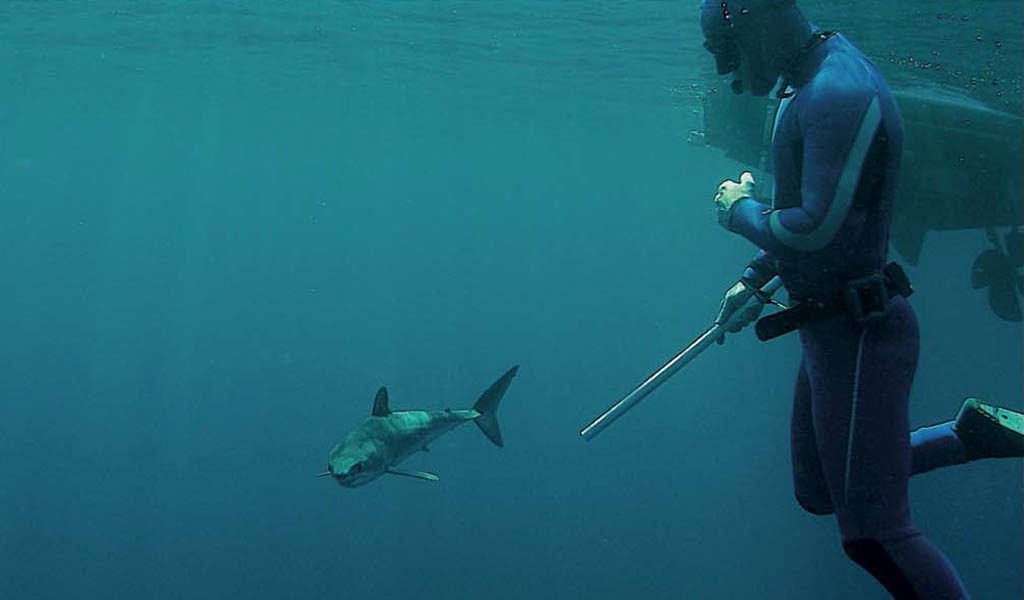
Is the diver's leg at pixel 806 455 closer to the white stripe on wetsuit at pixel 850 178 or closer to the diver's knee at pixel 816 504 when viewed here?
the diver's knee at pixel 816 504

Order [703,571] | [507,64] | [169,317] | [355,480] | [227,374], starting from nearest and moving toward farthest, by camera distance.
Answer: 1. [355,480]
2. [703,571]
3. [507,64]
4. [227,374]
5. [169,317]

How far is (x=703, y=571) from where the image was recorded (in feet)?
48.5

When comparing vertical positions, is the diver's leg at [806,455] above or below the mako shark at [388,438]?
above

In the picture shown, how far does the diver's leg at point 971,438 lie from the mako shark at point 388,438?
160 inches

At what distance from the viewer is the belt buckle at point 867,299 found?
314cm

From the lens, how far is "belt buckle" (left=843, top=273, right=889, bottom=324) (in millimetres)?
3139

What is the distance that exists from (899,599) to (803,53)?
8.10 feet

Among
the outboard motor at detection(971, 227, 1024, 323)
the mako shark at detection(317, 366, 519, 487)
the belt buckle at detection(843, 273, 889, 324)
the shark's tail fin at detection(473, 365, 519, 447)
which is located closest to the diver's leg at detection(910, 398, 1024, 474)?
the belt buckle at detection(843, 273, 889, 324)

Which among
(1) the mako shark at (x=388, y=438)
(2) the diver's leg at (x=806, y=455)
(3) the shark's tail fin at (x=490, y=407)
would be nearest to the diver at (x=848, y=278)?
(2) the diver's leg at (x=806, y=455)

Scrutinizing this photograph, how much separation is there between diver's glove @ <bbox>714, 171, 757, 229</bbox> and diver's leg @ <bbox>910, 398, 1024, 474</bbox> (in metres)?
1.41

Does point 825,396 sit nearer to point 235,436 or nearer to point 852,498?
point 852,498

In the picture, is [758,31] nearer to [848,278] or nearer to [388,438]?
[848,278]

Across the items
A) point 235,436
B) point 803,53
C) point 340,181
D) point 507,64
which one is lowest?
point 340,181

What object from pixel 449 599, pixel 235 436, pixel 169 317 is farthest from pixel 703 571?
pixel 169 317
